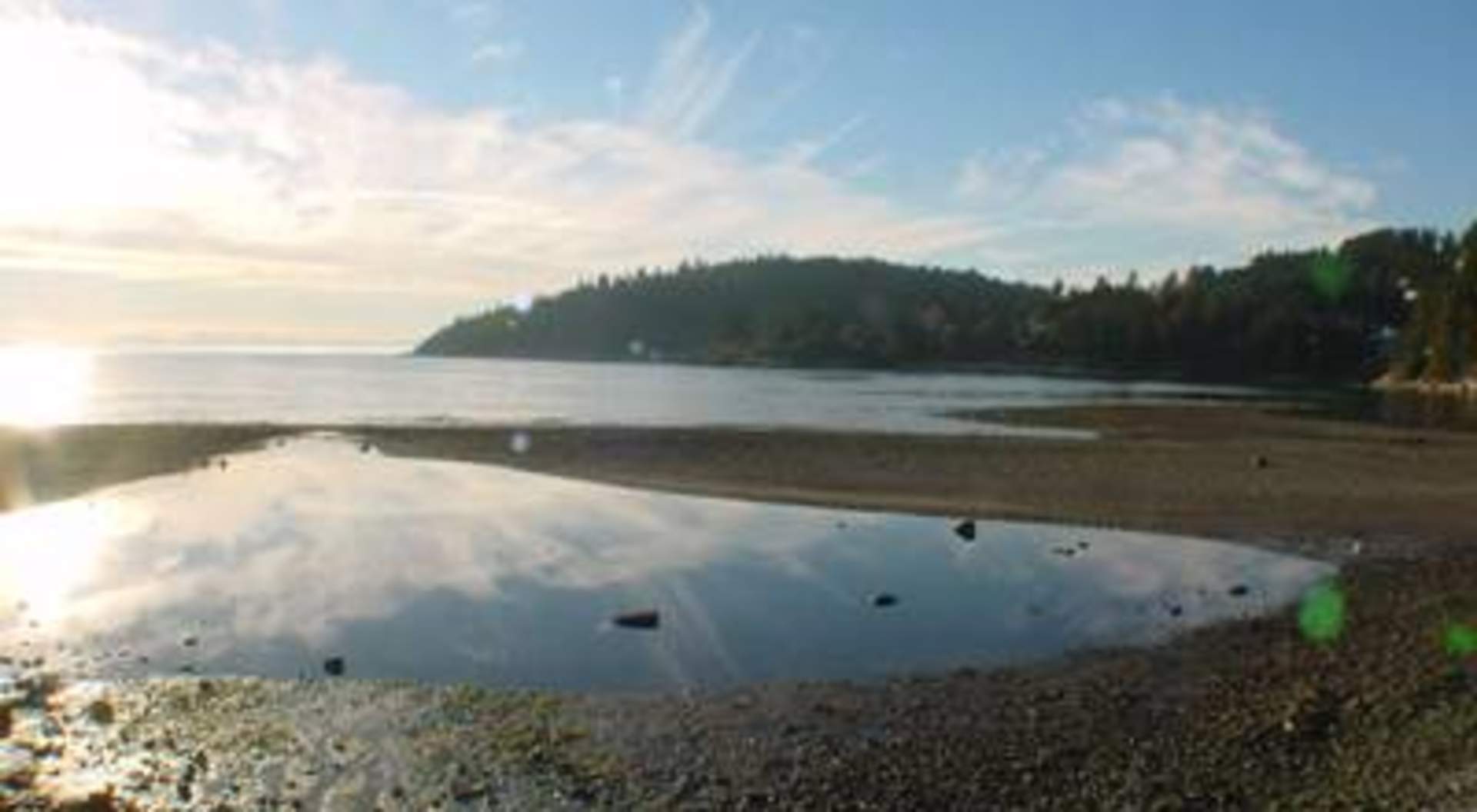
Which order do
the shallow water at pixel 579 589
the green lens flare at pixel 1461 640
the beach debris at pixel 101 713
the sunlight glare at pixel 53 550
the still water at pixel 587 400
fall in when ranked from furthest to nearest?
the still water at pixel 587 400 → the sunlight glare at pixel 53 550 → the shallow water at pixel 579 589 → the green lens flare at pixel 1461 640 → the beach debris at pixel 101 713

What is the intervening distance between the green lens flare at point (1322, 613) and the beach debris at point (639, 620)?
403 inches

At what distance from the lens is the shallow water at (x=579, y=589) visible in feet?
69.1

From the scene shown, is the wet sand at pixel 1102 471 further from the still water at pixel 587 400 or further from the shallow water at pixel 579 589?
the still water at pixel 587 400

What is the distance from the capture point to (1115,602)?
82.2 ft

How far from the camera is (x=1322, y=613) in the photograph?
75.9ft

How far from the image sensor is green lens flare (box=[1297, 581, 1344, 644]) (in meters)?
21.2

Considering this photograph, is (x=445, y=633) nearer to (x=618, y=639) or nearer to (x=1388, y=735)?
(x=618, y=639)

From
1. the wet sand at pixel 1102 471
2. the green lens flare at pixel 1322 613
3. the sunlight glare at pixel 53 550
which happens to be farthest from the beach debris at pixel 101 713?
the wet sand at pixel 1102 471

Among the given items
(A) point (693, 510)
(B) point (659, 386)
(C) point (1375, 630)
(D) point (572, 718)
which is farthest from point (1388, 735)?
(B) point (659, 386)

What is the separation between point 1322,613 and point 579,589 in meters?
13.2

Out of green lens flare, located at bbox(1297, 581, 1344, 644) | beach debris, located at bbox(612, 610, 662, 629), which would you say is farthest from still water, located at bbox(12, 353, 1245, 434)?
beach debris, located at bbox(612, 610, 662, 629)

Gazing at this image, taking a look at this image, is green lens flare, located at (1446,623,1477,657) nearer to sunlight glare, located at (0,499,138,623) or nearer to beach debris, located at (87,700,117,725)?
beach debris, located at (87,700,117,725)

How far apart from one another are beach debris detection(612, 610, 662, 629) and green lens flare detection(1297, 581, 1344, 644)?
10.2 metres

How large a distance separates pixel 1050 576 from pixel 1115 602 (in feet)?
9.93
